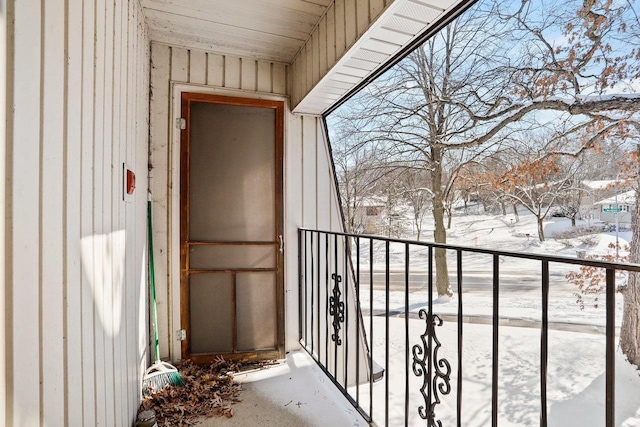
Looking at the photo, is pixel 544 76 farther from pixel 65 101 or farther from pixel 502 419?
pixel 502 419

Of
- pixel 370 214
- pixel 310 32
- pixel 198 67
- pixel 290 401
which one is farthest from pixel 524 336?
pixel 198 67

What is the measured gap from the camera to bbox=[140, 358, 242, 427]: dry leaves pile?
1.97 m

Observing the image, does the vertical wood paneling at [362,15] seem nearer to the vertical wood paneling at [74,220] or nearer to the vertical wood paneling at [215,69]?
the vertical wood paneling at [74,220]

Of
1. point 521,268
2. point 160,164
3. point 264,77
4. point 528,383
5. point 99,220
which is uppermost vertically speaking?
point 264,77

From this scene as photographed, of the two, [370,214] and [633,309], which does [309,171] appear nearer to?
[370,214]

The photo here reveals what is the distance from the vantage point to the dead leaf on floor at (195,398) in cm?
197

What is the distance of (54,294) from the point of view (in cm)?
85

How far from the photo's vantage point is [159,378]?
2227mm

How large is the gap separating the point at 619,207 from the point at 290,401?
83.7 inches

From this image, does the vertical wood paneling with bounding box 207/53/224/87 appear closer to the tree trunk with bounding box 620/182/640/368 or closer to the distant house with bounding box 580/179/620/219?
the distant house with bounding box 580/179/620/219

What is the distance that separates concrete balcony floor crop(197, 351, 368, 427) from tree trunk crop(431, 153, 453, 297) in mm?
1408

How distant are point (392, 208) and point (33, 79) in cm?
359

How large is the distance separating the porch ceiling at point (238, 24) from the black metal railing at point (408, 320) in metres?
1.49

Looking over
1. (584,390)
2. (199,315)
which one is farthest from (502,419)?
(199,315)
